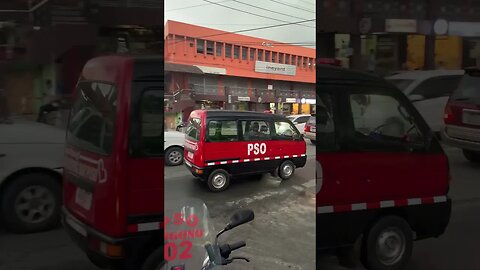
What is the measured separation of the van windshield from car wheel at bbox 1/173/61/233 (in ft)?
0.61

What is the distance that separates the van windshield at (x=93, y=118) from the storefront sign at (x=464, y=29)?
5.12 feet

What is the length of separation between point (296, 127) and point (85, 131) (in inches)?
32.6

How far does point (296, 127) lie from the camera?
1.76m

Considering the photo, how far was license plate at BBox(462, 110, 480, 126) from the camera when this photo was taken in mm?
2143

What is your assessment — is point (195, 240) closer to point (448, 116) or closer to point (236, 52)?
point (236, 52)

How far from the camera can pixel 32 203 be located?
1643 millimetres

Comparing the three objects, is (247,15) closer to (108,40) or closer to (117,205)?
(108,40)

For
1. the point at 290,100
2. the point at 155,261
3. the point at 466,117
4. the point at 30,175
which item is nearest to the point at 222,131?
the point at 290,100

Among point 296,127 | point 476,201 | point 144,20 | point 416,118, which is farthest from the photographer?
point 476,201

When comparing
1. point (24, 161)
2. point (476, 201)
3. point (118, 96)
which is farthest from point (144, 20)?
point (476, 201)

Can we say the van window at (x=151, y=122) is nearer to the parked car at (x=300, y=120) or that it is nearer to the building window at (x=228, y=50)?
the building window at (x=228, y=50)

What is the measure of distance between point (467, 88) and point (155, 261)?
5.50 feet

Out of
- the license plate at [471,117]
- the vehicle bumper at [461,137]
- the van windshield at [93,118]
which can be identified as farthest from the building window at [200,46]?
the license plate at [471,117]

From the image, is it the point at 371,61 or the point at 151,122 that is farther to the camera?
the point at 371,61
